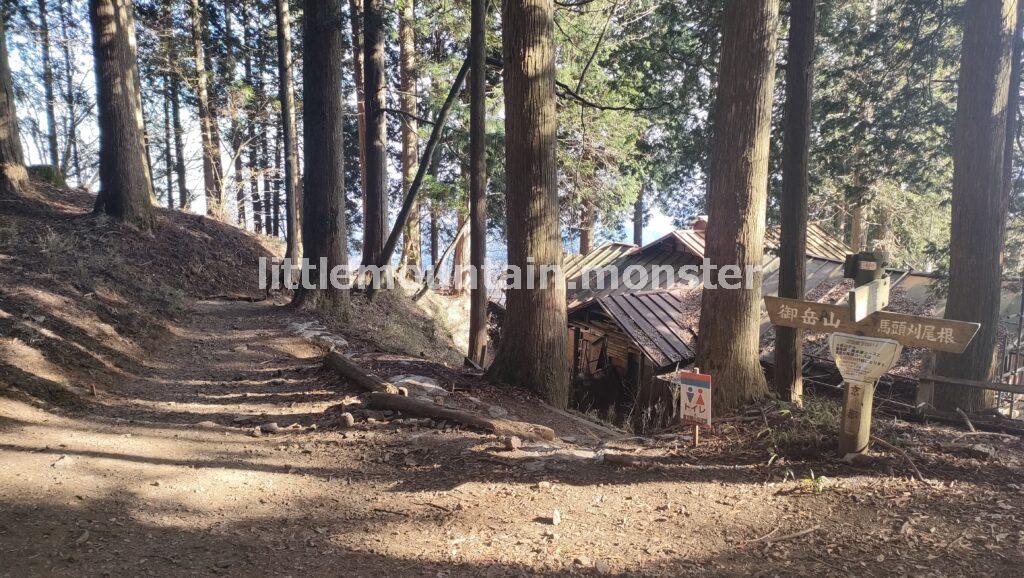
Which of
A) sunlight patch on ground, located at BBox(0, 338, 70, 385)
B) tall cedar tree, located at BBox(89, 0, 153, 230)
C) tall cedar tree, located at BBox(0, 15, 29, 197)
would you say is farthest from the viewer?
tall cedar tree, located at BBox(0, 15, 29, 197)

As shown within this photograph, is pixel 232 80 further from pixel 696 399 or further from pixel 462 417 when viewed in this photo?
pixel 696 399

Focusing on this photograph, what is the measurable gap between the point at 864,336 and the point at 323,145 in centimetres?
919

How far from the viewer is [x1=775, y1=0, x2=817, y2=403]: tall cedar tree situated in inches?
289

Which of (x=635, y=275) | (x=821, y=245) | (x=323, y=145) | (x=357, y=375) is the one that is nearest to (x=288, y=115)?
(x=323, y=145)

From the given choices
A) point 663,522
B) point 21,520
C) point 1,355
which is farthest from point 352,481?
point 1,355

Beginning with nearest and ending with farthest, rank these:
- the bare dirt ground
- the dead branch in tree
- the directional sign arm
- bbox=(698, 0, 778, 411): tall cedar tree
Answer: the bare dirt ground
the directional sign arm
bbox=(698, 0, 778, 411): tall cedar tree
the dead branch in tree

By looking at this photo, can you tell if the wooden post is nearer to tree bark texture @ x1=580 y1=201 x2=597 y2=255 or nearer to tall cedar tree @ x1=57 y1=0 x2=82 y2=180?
tree bark texture @ x1=580 y1=201 x2=597 y2=255

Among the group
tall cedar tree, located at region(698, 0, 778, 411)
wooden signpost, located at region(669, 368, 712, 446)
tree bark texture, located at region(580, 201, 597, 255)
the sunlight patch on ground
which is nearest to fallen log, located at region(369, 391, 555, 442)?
wooden signpost, located at region(669, 368, 712, 446)

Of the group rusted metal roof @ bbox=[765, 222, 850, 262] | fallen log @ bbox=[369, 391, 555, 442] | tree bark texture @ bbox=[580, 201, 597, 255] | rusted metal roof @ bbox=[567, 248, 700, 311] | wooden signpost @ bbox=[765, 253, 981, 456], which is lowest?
fallen log @ bbox=[369, 391, 555, 442]

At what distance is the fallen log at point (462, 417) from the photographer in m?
5.39

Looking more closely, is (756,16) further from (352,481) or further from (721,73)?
(352,481)

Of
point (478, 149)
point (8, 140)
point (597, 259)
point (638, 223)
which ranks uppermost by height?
point (638, 223)

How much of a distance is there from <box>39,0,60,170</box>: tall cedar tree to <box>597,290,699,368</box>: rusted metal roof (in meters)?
18.8

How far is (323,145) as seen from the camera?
34.4ft
